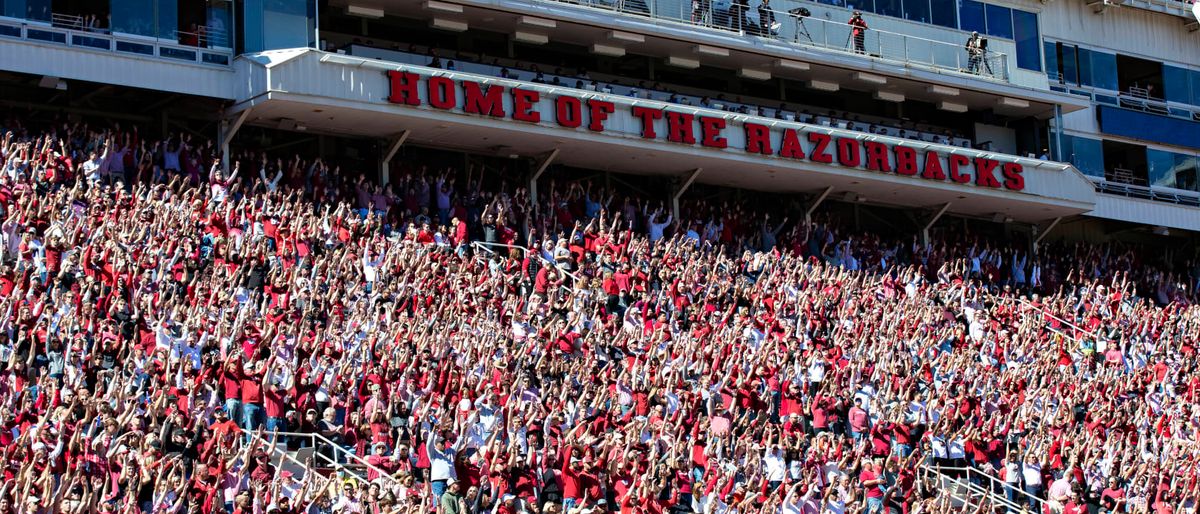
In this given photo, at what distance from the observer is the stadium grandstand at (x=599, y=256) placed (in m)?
20.0

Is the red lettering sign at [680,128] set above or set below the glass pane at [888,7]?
below

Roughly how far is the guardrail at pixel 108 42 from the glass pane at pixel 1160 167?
80.0 feet

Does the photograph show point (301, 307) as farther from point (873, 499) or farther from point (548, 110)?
point (548, 110)

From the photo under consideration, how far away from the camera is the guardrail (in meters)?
30.3

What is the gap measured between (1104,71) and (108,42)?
26071 millimetres

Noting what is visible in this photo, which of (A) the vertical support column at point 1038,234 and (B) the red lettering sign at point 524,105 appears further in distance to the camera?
(A) the vertical support column at point 1038,234

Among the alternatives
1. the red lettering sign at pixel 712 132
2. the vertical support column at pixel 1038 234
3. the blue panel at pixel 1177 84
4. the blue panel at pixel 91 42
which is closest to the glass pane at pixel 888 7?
the red lettering sign at pixel 712 132

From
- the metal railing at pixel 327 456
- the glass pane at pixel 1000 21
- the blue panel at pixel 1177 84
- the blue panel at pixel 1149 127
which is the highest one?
the glass pane at pixel 1000 21

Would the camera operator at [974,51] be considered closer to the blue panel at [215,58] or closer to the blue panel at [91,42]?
the blue panel at [215,58]

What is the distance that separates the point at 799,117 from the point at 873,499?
1788 centimetres

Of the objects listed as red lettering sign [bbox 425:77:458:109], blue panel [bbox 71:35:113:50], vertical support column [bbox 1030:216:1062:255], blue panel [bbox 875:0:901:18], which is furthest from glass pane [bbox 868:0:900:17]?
blue panel [bbox 71:35:113:50]

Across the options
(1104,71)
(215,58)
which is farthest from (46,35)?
(1104,71)

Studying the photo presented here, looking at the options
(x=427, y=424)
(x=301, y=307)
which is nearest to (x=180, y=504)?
(x=427, y=424)

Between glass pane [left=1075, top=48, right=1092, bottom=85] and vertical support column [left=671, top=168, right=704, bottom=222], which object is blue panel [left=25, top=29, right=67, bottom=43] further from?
glass pane [left=1075, top=48, right=1092, bottom=85]
